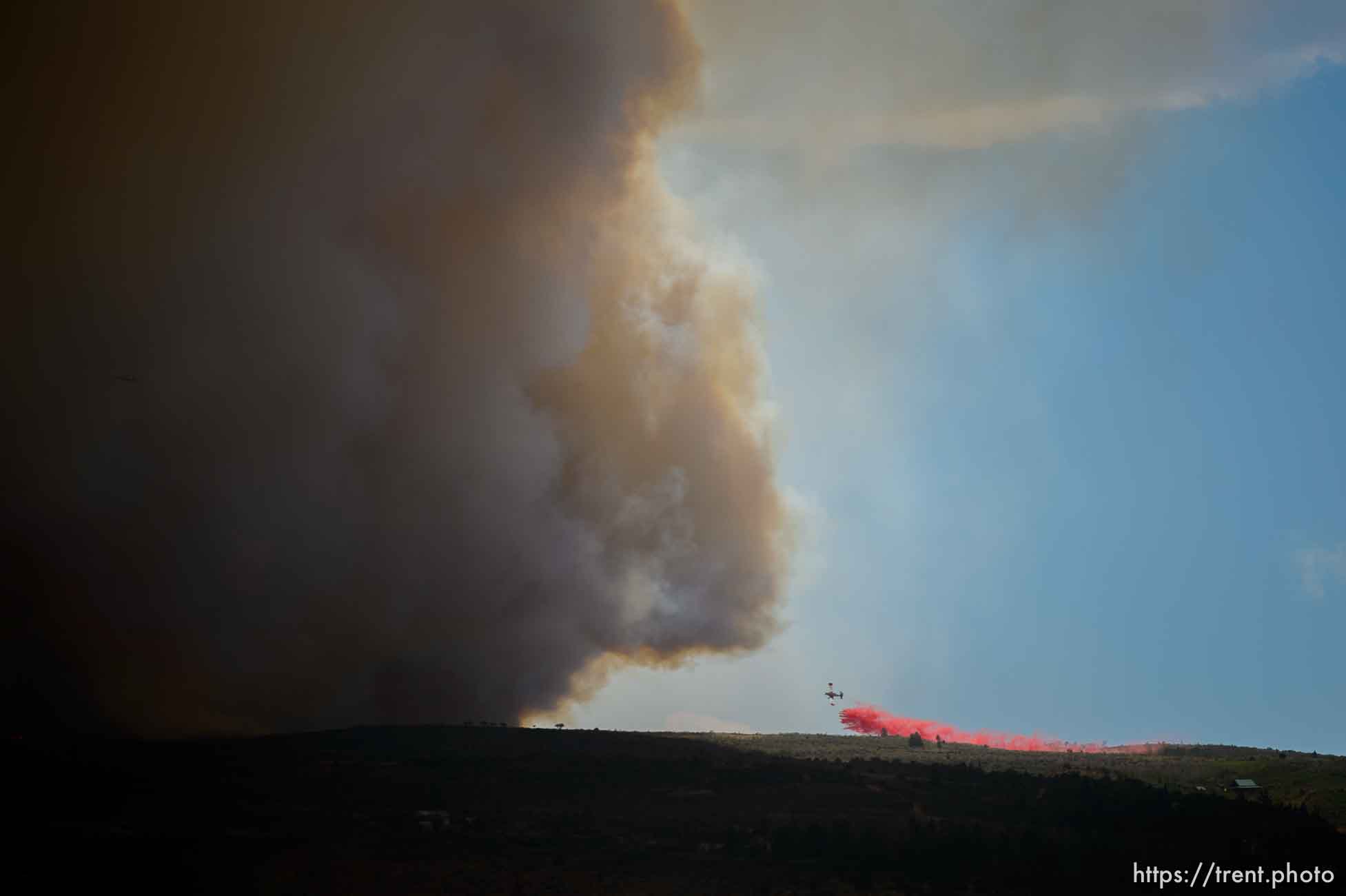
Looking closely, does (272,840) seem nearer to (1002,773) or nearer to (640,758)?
(640,758)

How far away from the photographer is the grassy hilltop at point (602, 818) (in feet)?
153

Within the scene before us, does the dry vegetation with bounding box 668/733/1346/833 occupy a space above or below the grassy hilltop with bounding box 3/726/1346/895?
above

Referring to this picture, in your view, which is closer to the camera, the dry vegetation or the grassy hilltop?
the grassy hilltop

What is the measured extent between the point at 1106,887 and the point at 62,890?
3937 centimetres

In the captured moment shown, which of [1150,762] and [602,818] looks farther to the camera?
[1150,762]

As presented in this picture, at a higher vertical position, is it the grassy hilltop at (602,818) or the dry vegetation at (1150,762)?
the dry vegetation at (1150,762)

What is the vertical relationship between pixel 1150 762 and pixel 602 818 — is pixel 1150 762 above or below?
above

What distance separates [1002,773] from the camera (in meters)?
70.4

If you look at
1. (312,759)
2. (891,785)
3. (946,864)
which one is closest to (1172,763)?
(891,785)

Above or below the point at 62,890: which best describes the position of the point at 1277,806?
above

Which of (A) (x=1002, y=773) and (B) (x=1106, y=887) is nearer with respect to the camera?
(B) (x=1106, y=887)

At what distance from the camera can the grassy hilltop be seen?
153ft

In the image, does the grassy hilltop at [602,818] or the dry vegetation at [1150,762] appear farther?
the dry vegetation at [1150,762]

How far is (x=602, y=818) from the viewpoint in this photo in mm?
56812
